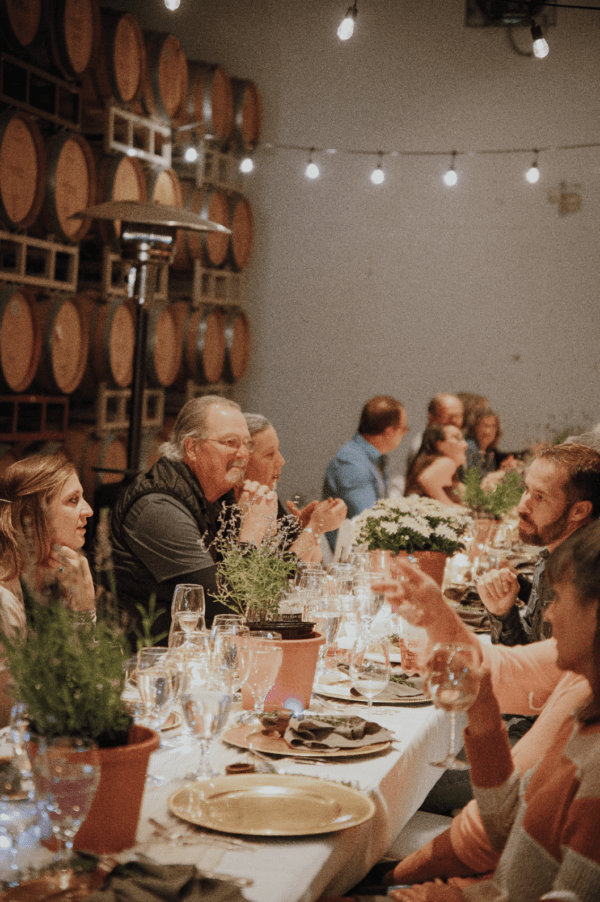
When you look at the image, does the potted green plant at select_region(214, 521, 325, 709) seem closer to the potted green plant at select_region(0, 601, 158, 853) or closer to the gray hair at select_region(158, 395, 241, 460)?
the potted green plant at select_region(0, 601, 158, 853)

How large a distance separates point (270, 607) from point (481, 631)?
1.13 meters

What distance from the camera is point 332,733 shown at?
163 centimetres

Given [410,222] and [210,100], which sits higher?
[210,100]

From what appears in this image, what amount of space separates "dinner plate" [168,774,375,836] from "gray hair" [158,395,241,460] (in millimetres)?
1702

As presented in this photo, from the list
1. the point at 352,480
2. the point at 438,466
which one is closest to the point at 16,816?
the point at 352,480

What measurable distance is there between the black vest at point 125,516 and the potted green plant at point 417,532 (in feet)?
1.54

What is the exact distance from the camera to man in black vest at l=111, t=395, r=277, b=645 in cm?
277

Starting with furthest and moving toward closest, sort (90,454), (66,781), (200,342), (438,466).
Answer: (200,342) → (90,454) → (438,466) → (66,781)

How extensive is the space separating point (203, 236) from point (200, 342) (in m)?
0.74

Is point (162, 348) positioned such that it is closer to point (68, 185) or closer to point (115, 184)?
point (115, 184)

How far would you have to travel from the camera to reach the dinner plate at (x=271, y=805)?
125cm

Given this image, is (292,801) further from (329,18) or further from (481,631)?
(329,18)

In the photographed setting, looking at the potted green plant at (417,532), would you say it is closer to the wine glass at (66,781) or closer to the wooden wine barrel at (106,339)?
the wine glass at (66,781)

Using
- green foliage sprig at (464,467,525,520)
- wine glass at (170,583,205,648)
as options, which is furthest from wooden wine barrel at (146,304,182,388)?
wine glass at (170,583,205,648)
